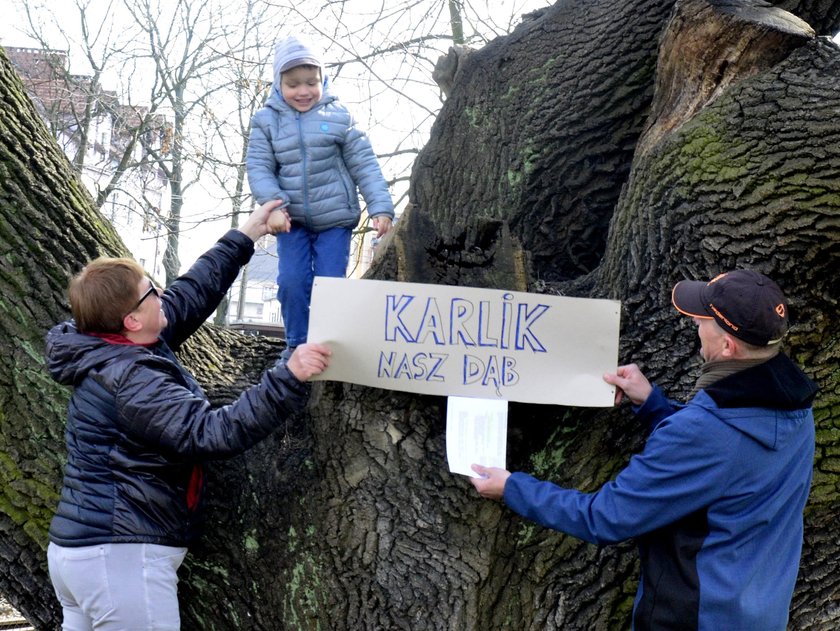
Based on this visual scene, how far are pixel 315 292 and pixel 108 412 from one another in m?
0.64

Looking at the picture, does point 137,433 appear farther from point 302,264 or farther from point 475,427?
point 302,264

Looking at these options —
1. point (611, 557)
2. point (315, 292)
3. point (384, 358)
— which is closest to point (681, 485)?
point (611, 557)

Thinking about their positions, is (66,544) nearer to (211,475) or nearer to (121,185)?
(211,475)

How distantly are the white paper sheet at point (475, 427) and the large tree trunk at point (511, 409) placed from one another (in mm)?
136

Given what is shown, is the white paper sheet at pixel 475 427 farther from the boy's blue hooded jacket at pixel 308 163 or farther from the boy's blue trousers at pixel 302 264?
the boy's blue hooded jacket at pixel 308 163

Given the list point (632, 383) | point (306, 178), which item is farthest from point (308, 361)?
point (306, 178)

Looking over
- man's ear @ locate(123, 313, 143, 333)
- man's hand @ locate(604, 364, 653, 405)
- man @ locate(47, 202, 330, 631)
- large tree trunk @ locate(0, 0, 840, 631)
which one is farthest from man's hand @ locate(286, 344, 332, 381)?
man's hand @ locate(604, 364, 653, 405)

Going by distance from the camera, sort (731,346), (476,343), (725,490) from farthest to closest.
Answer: (476,343)
(731,346)
(725,490)

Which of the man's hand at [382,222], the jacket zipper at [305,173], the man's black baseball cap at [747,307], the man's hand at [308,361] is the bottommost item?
the man's hand at [308,361]

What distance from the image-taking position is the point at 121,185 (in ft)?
62.1

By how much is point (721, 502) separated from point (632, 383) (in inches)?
18.7

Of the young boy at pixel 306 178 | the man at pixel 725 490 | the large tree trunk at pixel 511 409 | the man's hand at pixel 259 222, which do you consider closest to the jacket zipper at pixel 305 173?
the young boy at pixel 306 178

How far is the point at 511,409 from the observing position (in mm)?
2367

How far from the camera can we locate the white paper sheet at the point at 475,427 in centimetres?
221
